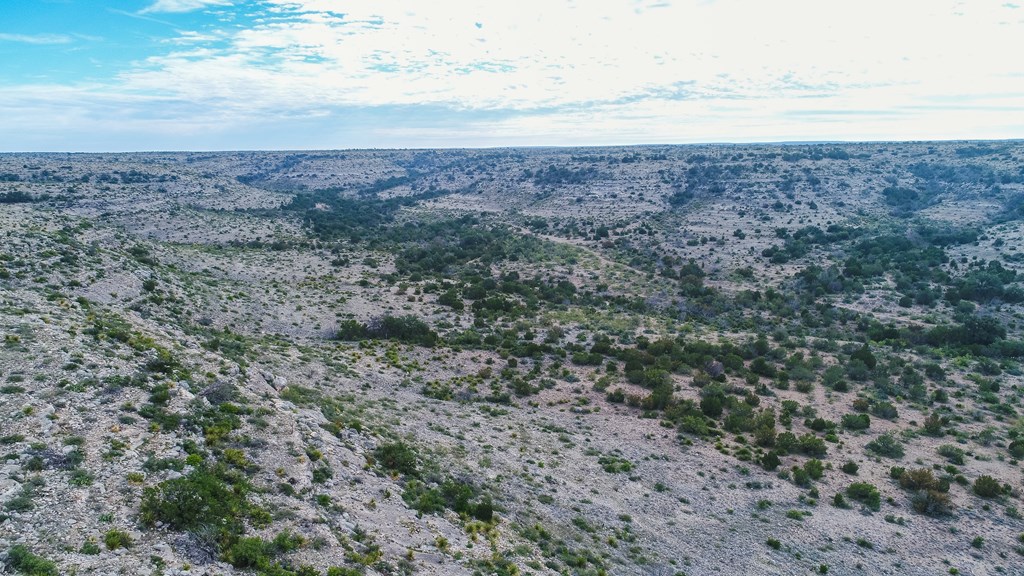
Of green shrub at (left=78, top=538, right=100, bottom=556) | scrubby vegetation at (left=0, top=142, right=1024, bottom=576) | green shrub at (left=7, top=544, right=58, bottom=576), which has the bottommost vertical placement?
scrubby vegetation at (left=0, top=142, right=1024, bottom=576)

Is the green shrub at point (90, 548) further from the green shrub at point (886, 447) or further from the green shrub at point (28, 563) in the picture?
the green shrub at point (886, 447)

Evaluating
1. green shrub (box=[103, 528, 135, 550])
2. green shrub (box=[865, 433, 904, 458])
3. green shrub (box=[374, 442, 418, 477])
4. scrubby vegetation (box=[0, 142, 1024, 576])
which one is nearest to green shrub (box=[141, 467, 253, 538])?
scrubby vegetation (box=[0, 142, 1024, 576])

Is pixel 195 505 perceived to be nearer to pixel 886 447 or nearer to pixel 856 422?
pixel 886 447

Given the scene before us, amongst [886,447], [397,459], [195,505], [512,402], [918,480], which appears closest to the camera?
[195,505]

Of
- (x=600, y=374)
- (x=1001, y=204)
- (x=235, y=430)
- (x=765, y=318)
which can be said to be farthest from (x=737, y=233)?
(x=235, y=430)

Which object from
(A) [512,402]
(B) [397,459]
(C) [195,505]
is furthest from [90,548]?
(A) [512,402]

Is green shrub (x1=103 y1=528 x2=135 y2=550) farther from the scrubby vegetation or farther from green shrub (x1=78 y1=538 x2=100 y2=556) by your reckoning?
green shrub (x1=78 y1=538 x2=100 y2=556)

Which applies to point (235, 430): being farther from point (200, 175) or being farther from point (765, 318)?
point (200, 175)

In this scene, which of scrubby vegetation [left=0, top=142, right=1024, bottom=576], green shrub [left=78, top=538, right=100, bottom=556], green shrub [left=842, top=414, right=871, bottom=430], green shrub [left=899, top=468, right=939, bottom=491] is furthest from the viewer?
green shrub [left=842, top=414, right=871, bottom=430]
